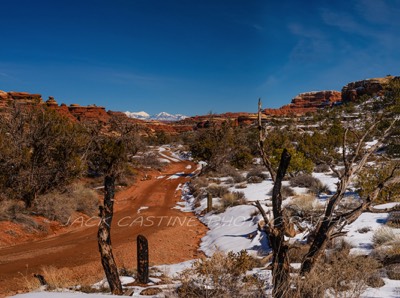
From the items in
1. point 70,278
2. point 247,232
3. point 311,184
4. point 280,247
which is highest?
point 280,247

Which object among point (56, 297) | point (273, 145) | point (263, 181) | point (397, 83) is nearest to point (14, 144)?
point (56, 297)

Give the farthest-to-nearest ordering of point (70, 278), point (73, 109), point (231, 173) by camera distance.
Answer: point (73, 109), point (231, 173), point (70, 278)

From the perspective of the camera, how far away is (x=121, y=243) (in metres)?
12.2

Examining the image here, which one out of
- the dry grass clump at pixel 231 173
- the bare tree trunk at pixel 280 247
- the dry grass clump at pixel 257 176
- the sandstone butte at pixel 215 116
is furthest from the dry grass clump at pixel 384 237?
the sandstone butte at pixel 215 116

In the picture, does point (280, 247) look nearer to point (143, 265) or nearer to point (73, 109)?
point (143, 265)

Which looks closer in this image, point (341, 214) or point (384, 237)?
point (341, 214)

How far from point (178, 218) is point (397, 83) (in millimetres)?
16175

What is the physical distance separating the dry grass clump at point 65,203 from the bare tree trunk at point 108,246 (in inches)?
396

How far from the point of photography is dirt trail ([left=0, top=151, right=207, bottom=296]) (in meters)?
9.77

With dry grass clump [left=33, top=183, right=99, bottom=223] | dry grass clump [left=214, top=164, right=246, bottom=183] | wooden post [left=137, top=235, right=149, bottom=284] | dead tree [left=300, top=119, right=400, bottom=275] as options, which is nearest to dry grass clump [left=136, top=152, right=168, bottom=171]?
dry grass clump [left=214, top=164, right=246, bottom=183]

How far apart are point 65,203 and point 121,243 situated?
5.51 m

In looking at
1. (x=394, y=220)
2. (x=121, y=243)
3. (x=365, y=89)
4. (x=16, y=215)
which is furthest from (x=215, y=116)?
(x=394, y=220)

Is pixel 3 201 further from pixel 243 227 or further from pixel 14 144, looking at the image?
pixel 243 227

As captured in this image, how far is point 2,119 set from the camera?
56.5ft
